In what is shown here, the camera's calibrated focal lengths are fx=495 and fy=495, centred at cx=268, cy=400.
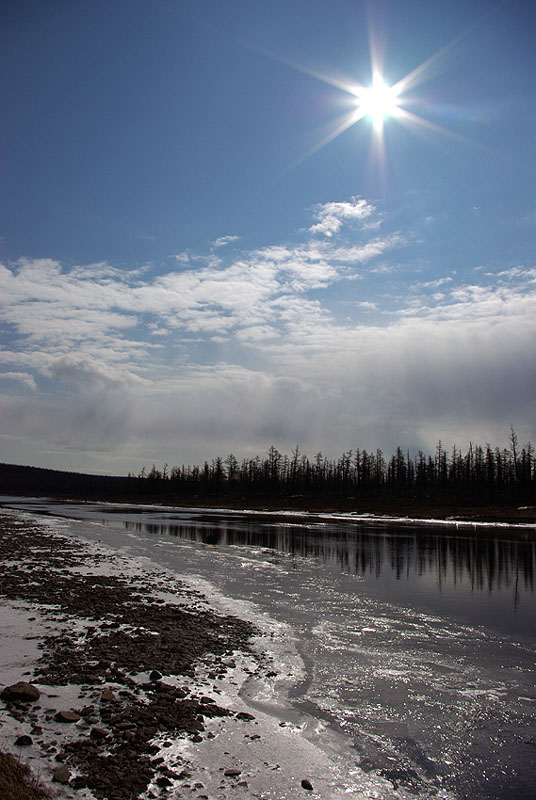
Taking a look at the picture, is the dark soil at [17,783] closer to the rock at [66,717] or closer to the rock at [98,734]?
the rock at [98,734]

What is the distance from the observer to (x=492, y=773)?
7.05 meters

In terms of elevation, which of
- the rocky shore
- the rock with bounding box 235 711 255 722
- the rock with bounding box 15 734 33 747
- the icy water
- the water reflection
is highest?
the rock with bounding box 15 734 33 747

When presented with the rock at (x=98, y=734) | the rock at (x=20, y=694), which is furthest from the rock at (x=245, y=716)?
the rock at (x=20, y=694)

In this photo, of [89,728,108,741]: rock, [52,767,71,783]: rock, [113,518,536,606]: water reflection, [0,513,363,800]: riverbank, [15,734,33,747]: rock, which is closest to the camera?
[52,767,71,783]: rock

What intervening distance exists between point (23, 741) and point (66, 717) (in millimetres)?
778

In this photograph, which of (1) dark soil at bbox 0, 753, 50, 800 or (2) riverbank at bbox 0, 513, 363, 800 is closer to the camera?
(1) dark soil at bbox 0, 753, 50, 800

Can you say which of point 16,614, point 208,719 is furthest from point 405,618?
point 16,614

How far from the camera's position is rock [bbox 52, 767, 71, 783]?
19.3 feet

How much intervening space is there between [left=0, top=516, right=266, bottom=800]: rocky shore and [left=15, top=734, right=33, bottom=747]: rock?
0.5 inches

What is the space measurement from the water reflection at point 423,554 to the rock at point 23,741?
18861mm

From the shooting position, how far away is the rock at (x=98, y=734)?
22.7ft

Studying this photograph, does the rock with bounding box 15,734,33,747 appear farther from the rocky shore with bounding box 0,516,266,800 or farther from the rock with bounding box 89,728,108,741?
the rock with bounding box 89,728,108,741

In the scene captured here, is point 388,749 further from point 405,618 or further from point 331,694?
point 405,618

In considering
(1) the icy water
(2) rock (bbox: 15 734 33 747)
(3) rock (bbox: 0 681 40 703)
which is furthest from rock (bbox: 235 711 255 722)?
(3) rock (bbox: 0 681 40 703)
